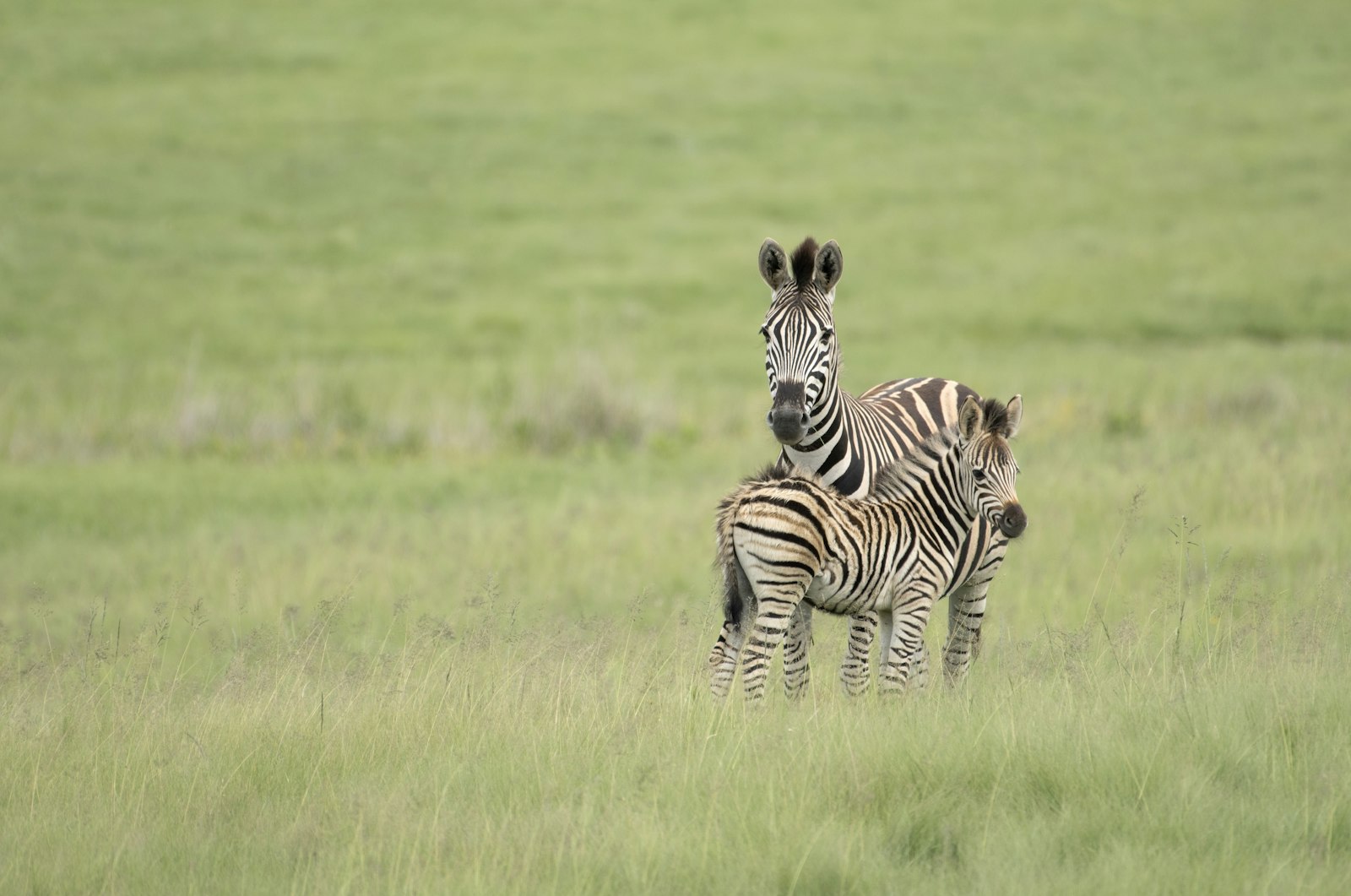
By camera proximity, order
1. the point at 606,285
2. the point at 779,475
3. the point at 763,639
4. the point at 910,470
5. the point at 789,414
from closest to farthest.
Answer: the point at 763,639 → the point at 779,475 → the point at 789,414 → the point at 910,470 → the point at 606,285

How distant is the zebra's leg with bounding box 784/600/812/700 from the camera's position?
751 centimetres

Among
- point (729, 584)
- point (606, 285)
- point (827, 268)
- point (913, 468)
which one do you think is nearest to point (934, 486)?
point (913, 468)

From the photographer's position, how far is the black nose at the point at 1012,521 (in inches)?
272

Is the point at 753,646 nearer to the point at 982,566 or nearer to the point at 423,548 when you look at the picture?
the point at 982,566

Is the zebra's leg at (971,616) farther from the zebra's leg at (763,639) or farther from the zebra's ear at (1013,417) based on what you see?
the zebra's leg at (763,639)

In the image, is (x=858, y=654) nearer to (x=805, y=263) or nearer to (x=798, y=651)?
(x=798, y=651)

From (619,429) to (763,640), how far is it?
42.9ft

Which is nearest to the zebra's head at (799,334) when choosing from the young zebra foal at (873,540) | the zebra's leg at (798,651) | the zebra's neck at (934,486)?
the young zebra foal at (873,540)

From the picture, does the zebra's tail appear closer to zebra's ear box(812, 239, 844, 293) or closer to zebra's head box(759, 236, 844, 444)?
zebra's head box(759, 236, 844, 444)

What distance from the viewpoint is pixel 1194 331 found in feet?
87.8

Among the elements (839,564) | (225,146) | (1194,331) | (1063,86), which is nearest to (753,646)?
(839,564)

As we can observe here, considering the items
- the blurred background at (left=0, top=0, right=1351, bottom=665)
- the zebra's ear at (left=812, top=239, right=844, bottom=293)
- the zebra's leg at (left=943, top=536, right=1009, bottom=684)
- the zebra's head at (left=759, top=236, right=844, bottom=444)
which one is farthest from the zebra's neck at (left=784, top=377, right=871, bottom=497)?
the blurred background at (left=0, top=0, right=1351, bottom=665)

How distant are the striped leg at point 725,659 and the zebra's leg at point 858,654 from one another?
597 mm

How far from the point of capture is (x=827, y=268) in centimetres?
818
